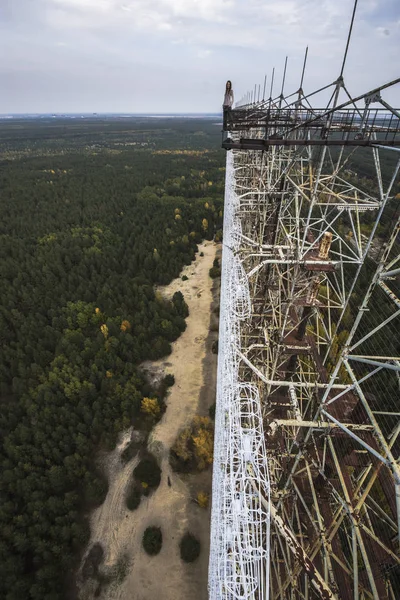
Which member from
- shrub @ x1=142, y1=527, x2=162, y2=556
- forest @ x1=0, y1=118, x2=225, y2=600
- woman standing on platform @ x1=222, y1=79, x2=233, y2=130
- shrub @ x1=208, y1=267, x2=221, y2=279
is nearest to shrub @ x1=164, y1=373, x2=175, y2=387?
forest @ x1=0, y1=118, x2=225, y2=600

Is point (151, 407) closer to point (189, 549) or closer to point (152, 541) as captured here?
point (152, 541)

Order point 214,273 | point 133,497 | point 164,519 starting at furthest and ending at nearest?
point 214,273, point 133,497, point 164,519

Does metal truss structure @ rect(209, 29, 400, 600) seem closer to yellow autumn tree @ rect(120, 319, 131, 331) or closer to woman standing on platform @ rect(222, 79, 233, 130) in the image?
woman standing on platform @ rect(222, 79, 233, 130)

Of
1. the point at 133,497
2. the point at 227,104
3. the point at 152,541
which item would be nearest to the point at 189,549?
the point at 152,541

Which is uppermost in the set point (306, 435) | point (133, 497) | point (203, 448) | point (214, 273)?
point (306, 435)

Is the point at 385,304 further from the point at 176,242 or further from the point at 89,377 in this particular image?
the point at 176,242

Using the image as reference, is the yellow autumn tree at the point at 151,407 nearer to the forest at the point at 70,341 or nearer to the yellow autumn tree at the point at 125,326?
the forest at the point at 70,341

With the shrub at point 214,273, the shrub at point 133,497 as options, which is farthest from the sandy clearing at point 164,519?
the shrub at point 214,273
